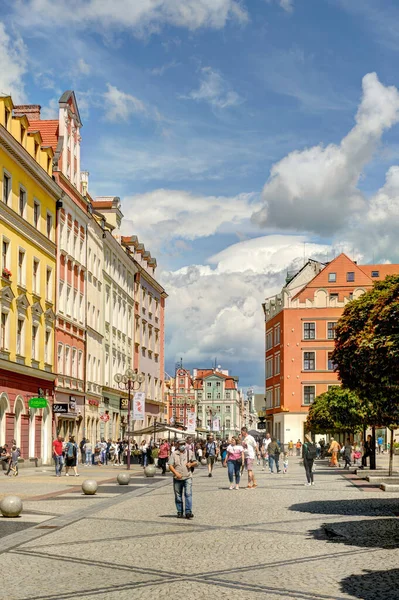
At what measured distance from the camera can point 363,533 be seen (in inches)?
664

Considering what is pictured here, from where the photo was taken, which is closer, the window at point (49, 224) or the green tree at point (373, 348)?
the green tree at point (373, 348)

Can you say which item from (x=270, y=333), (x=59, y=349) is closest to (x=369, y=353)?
(x=59, y=349)

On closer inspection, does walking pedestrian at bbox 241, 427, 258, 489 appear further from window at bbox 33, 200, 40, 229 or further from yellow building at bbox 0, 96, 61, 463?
window at bbox 33, 200, 40, 229

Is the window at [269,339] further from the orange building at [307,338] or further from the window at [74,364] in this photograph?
the window at [74,364]

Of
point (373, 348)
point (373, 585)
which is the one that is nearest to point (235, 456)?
point (373, 348)

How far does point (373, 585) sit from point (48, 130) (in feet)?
162

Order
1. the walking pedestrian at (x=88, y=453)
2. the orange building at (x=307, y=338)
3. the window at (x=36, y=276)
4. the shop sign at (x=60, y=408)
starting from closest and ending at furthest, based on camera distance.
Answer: the window at (x=36, y=276), the shop sign at (x=60, y=408), the walking pedestrian at (x=88, y=453), the orange building at (x=307, y=338)

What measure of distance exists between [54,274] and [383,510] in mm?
34829

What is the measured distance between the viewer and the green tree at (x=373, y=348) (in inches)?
693

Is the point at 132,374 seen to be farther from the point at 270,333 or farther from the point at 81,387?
the point at 270,333

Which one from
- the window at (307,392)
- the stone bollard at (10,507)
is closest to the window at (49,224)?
the stone bollard at (10,507)

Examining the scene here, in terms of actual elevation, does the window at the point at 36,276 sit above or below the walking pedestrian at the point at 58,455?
above

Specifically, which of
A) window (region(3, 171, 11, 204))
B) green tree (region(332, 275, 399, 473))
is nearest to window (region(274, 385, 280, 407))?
window (region(3, 171, 11, 204))

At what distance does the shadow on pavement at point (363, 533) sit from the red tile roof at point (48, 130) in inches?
1624
